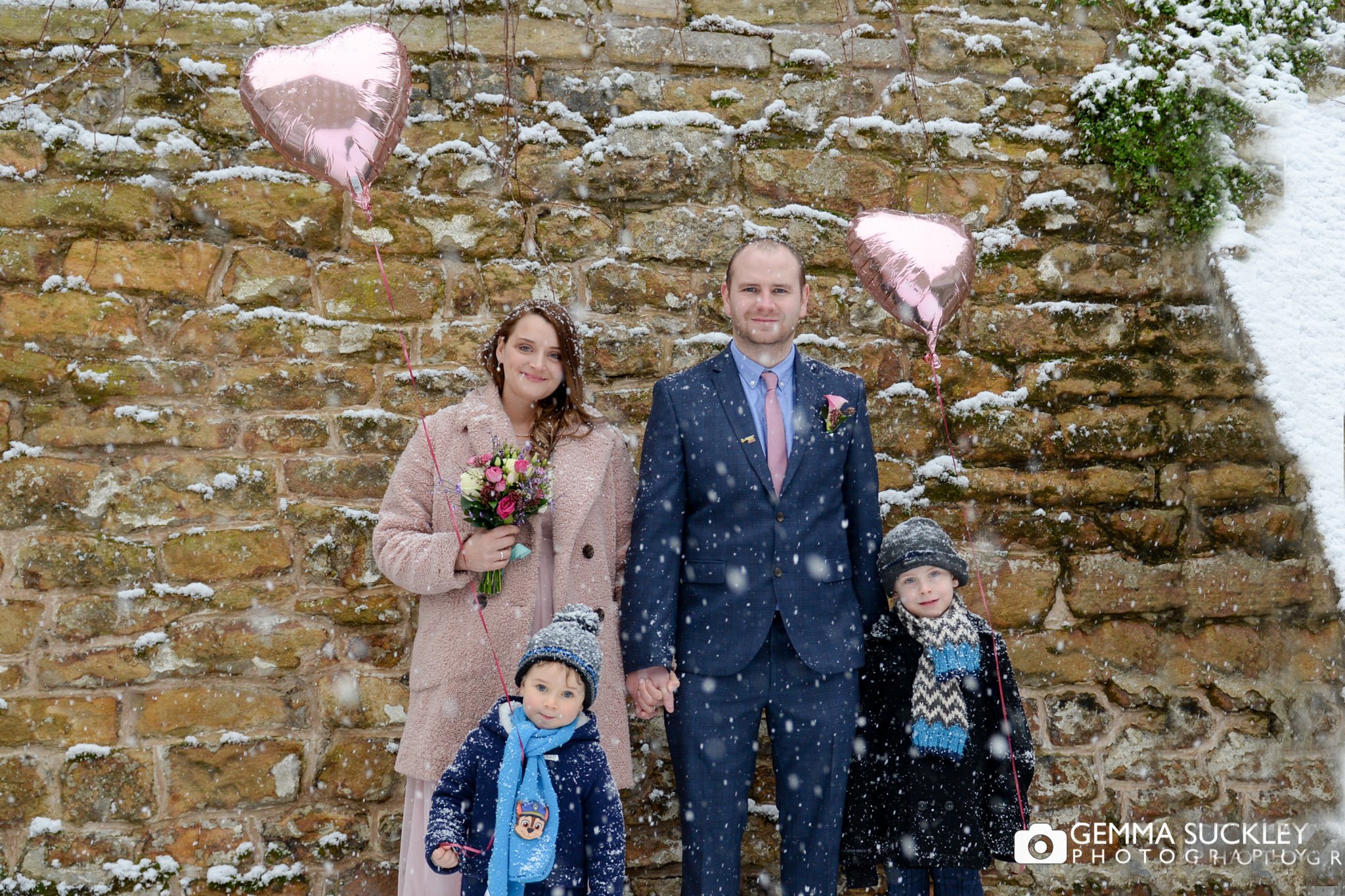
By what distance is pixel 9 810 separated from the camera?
2.92 meters

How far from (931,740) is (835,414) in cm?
97

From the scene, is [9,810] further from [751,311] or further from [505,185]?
[751,311]

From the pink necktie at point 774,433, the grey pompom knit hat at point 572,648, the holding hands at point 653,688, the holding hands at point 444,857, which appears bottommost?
the holding hands at point 444,857

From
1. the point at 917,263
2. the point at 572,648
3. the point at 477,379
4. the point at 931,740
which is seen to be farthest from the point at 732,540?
the point at 477,379

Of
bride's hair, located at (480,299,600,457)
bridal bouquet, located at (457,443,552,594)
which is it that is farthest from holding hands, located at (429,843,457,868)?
bride's hair, located at (480,299,600,457)

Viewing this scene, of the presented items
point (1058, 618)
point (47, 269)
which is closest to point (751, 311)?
point (1058, 618)

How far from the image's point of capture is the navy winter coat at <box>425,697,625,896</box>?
219 centimetres

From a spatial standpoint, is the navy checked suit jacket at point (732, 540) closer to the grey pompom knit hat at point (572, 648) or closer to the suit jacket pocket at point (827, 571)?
the suit jacket pocket at point (827, 571)

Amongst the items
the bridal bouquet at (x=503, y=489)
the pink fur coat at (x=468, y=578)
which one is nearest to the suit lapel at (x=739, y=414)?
→ the pink fur coat at (x=468, y=578)

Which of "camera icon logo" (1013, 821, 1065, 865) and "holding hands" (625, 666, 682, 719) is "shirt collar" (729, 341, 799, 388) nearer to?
"holding hands" (625, 666, 682, 719)

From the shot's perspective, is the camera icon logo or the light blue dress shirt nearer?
the light blue dress shirt

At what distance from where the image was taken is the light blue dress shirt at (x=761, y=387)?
104 inches

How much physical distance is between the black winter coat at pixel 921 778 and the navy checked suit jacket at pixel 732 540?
0.72 feet

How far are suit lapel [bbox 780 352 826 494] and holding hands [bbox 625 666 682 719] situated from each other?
592 millimetres
